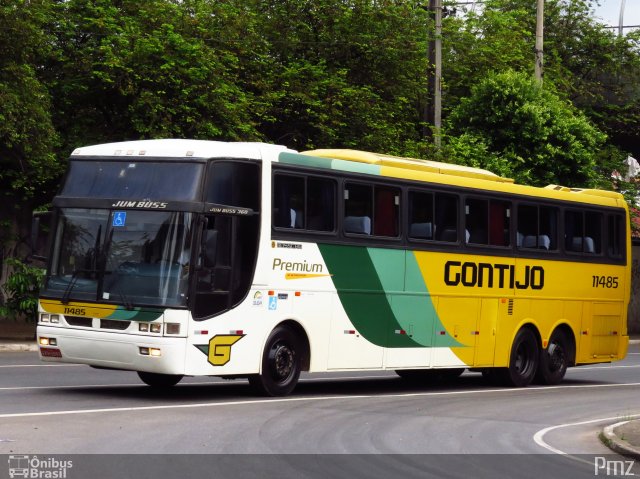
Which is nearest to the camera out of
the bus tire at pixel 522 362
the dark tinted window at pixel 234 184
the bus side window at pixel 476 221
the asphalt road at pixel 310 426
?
the asphalt road at pixel 310 426

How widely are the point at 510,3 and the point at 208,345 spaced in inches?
1613

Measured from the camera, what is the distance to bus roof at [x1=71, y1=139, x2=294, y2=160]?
1563 centimetres

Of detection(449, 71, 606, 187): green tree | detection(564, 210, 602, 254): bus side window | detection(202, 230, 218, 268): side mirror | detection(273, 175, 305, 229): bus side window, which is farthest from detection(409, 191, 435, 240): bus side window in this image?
detection(449, 71, 606, 187): green tree

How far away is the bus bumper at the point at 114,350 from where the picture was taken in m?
14.8

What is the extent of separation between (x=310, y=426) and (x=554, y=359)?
9914 mm

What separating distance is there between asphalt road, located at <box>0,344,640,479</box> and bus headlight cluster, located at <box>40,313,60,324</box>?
92 centimetres

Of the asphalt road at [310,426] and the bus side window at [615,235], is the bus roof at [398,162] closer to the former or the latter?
the bus side window at [615,235]

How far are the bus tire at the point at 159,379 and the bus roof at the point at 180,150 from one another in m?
3.18

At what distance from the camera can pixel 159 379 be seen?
17297mm

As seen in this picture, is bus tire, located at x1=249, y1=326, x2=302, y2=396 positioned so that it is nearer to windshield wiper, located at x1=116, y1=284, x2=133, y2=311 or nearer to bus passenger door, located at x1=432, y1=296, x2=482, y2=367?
windshield wiper, located at x1=116, y1=284, x2=133, y2=311

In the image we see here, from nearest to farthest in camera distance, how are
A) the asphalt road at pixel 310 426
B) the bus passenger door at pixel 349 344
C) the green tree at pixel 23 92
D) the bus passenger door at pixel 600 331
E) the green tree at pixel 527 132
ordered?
the asphalt road at pixel 310 426
the bus passenger door at pixel 349 344
the bus passenger door at pixel 600 331
the green tree at pixel 23 92
the green tree at pixel 527 132

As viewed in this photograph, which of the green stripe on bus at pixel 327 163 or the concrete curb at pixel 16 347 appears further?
the concrete curb at pixel 16 347

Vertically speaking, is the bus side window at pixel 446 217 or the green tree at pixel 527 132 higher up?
the green tree at pixel 527 132
